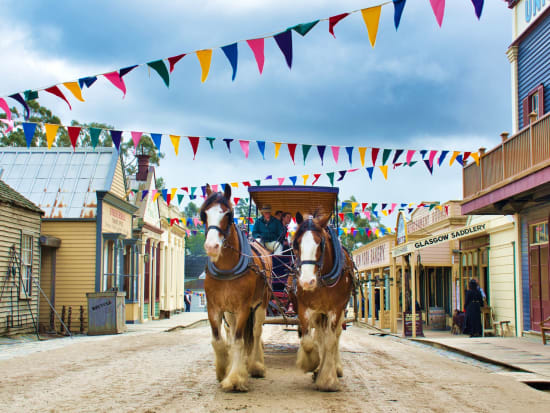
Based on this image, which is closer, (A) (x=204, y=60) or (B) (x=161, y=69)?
(A) (x=204, y=60)

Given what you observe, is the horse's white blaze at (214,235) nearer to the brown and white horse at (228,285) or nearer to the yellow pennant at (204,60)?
the brown and white horse at (228,285)

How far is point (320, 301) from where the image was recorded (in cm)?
700

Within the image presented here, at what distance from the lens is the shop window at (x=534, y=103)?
52.3 feet

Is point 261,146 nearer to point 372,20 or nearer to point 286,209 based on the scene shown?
point 286,209

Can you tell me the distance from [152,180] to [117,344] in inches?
662

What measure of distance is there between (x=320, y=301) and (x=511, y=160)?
897 cm

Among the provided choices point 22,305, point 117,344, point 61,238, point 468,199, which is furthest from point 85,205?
point 468,199

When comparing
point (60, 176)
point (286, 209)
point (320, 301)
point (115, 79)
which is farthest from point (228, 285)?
point (60, 176)

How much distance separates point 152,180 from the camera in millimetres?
30688

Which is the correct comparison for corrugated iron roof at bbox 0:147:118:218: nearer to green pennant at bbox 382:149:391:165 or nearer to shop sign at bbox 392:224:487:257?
green pennant at bbox 382:149:391:165

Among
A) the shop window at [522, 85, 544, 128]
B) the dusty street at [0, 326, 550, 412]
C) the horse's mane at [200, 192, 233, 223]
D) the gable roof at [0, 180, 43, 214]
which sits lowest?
the dusty street at [0, 326, 550, 412]

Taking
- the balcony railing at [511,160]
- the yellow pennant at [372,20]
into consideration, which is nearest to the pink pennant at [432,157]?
the balcony railing at [511,160]

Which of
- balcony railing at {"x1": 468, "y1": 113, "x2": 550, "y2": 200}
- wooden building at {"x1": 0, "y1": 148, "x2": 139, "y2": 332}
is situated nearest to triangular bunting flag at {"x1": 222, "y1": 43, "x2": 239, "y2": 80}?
balcony railing at {"x1": 468, "y1": 113, "x2": 550, "y2": 200}

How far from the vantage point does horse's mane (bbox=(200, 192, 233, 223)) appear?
22.5ft
